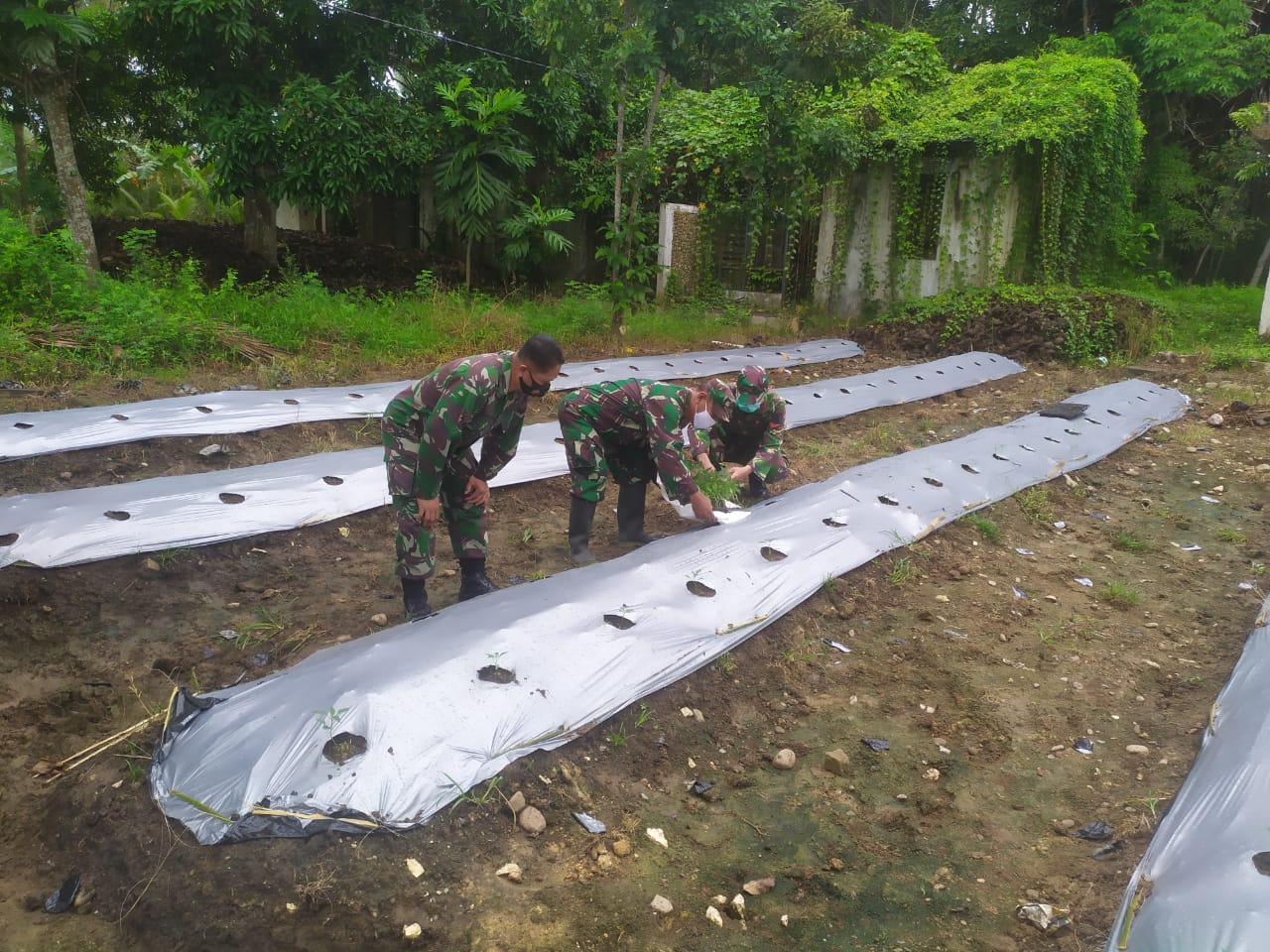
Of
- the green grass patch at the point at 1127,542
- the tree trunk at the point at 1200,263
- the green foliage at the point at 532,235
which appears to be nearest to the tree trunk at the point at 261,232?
the green foliage at the point at 532,235

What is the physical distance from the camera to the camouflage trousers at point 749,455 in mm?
4566

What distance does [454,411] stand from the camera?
2.88 m

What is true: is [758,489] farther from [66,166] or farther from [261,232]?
[261,232]

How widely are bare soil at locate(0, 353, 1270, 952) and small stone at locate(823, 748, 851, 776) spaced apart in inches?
1.2

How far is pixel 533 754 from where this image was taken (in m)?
2.52

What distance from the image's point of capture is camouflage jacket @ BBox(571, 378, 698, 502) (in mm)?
3746

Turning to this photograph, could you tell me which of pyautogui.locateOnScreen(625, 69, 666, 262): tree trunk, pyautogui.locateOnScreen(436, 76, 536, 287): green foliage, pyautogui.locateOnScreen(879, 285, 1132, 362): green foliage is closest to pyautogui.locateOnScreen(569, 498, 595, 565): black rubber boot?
pyautogui.locateOnScreen(625, 69, 666, 262): tree trunk

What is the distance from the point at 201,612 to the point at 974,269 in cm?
1045

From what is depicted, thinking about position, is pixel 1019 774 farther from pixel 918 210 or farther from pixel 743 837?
pixel 918 210

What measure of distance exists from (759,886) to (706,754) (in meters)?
0.60

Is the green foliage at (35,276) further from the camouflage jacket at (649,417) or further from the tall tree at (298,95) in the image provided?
the camouflage jacket at (649,417)

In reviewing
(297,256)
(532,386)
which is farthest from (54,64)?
(532,386)

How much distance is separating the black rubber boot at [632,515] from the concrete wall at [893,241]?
8.55 meters

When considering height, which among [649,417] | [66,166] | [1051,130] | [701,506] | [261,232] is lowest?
[701,506]
